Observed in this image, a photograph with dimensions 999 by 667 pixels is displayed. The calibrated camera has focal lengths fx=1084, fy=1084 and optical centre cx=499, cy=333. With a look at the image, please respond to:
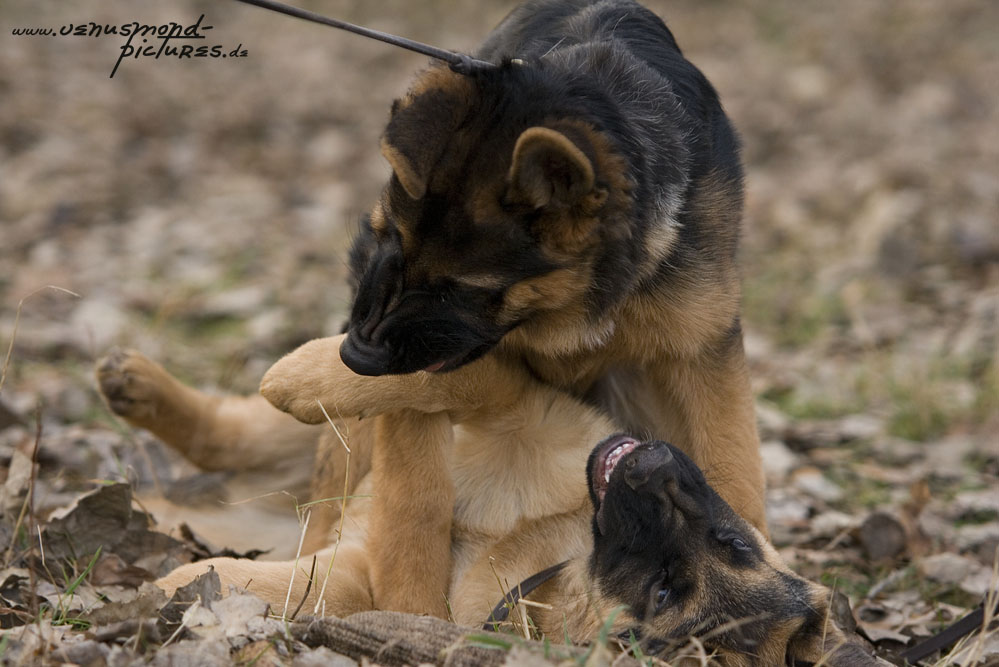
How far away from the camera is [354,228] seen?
30.4ft

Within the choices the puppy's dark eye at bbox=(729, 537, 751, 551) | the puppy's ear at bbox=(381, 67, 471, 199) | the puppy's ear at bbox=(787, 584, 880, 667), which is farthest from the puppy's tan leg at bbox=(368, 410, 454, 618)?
the puppy's ear at bbox=(787, 584, 880, 667)

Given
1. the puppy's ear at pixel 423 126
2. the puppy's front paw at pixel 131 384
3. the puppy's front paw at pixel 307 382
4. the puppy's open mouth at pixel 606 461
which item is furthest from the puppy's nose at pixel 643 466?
the puppy's front paw at pixel 131 384

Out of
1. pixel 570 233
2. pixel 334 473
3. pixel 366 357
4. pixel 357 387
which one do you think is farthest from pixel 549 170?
pixel 334 473

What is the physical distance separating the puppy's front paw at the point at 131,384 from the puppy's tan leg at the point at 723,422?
2.68 m

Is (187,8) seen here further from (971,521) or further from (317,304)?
(971,521)

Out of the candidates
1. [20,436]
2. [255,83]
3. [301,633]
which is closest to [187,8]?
[255,83]

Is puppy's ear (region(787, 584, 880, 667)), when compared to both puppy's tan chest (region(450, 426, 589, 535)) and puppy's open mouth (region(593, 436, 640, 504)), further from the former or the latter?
puppy's tan chest (region(450, 426, 589, 535))

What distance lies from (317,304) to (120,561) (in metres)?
4.58

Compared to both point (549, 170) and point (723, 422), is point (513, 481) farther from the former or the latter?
point (549, 170)

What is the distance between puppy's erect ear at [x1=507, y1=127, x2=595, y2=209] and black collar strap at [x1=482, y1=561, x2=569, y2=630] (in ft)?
5.20

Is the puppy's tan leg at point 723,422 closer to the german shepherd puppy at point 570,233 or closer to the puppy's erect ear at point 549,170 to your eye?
the german shepherd puppy at point 570,233

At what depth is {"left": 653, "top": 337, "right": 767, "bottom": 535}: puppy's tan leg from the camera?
493cm

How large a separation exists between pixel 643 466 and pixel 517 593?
2.52ft

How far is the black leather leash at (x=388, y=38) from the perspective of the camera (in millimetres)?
3469
